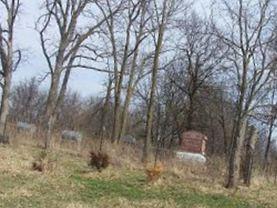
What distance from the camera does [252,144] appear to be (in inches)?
1206

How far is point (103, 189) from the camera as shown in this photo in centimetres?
1986

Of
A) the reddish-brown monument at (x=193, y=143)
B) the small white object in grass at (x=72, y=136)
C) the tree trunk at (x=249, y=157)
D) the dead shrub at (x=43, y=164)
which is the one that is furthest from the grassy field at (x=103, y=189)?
the reddish-brown monument at (x=193, y=143)

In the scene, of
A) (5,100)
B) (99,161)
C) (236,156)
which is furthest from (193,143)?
(99,161)

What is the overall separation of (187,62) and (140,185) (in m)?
34.8

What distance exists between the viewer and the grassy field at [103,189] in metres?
16.3

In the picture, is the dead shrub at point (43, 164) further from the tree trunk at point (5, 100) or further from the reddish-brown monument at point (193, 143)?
the reddish-brown monument at point (193, 143)

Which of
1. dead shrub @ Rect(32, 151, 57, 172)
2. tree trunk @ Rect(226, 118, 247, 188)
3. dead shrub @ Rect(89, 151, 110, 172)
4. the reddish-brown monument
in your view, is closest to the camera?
dead shrub @ Rect(32, 151, 57, 172)

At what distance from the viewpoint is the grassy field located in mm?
16312

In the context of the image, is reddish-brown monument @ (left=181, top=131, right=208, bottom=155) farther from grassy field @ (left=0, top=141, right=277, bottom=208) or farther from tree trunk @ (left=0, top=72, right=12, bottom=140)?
grassy field @ (left=0, top=141, right=277, bottom=208)

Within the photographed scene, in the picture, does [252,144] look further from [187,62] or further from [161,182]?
[187,62]

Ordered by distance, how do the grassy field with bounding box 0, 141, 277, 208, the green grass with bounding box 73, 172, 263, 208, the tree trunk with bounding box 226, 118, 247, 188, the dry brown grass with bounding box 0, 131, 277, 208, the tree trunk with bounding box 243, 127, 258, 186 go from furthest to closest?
1. the tree trunk with bounding box 243, 127, 258, 186
2. the tree trunk with bounding box 226, 118, 247, 188
3. the green grass with bounding box 73, 172, 263, 208
4. the dry brown grass with bounding box 0, 131, 277, 208
5. the grassy field with bounding box 0, 141, 277, 208

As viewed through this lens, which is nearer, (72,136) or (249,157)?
(249,157)

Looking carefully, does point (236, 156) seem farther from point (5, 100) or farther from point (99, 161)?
point (5, 100)

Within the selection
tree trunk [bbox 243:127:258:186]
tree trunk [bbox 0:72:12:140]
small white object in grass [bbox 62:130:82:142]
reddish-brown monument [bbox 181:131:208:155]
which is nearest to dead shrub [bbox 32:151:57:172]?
tree trunk [bbox 243:127:258:186]
